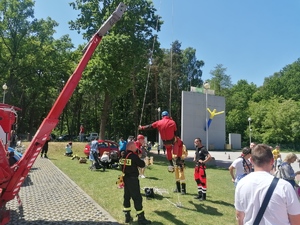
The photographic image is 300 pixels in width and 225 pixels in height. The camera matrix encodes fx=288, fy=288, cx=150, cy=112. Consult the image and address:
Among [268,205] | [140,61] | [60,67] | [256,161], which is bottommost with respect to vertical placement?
[268,205]

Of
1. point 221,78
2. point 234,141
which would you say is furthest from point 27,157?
point 221,78

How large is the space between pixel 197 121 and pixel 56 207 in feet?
115

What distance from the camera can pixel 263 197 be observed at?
2756mm

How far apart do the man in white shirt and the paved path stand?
182 inches

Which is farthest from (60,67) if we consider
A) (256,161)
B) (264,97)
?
(264,97)

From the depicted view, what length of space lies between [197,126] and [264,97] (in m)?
43.2

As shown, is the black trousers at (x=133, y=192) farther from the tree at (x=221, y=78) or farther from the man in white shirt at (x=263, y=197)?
the tree at (x=221, y=78)

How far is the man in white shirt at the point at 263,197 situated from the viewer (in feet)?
8.78

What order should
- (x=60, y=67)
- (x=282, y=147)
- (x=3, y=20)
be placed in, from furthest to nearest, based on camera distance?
(x=282, y=147) < (x=60, y=67) < (x=3, y=20)

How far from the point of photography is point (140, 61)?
28047 millimetres

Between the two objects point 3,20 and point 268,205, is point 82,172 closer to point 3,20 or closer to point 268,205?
point 268,205

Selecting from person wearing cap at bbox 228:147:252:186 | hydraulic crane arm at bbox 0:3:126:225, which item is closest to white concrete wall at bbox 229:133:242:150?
person wearing cap at bbox 228:147:252:186

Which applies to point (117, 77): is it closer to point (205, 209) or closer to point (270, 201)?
point (205, 209)

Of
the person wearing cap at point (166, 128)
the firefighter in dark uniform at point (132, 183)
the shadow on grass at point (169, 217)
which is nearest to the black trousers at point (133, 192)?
the firefighter in dark uniform at point (132, 183)
